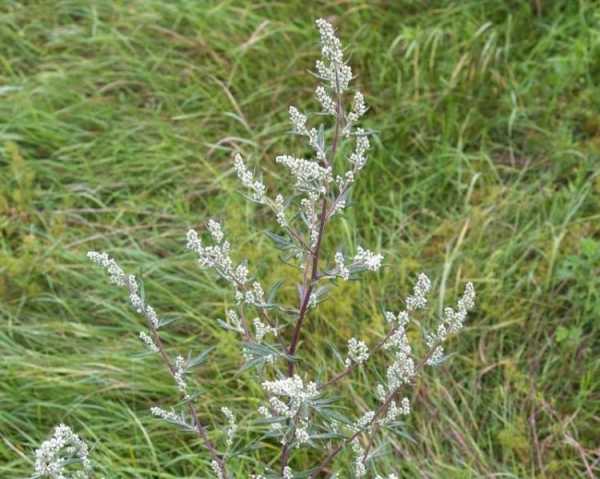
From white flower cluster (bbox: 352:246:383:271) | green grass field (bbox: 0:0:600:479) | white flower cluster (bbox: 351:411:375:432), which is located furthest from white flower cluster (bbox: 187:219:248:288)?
green grass field (bbox: 0:0:600:479)

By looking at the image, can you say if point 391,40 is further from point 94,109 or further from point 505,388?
point 505,388

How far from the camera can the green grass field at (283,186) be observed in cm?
236

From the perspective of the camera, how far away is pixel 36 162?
3.11 m

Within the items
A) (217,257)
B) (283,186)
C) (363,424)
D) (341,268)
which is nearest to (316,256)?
(341,268)

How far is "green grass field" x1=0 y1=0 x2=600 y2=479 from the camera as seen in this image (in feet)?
7.75

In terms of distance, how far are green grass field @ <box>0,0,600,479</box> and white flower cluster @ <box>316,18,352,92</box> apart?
1.05m

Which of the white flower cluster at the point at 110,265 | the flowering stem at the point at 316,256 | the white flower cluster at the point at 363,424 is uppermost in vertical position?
the white flower cluster at the point at 110,265

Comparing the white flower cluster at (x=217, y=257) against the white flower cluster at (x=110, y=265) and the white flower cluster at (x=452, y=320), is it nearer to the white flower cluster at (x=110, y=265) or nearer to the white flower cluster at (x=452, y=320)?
the white flower cluster at (x=110, y=265)

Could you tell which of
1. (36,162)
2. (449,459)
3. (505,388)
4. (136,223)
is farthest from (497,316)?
(36,162)

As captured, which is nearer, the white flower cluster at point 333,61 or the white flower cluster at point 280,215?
the white flower cluster at point 333,61

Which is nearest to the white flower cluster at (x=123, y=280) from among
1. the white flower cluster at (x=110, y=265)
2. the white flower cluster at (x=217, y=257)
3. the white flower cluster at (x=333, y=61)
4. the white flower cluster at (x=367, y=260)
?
the white flower cluster at (x=110, y=265)

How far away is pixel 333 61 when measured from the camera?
1423 millimetres

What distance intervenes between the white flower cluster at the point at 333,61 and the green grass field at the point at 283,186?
41.4 inches

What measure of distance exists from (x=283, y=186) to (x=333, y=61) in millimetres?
1630
